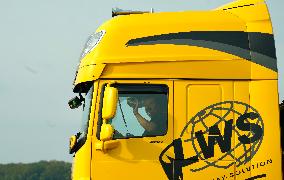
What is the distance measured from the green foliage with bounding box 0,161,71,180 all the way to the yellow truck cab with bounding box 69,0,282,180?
126309 millimetres

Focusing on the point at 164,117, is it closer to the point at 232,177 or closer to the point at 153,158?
the point at 153,158

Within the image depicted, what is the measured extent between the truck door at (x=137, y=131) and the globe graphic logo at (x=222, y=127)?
307 mm

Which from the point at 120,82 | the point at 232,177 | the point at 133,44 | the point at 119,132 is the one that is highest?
the point at 133,44

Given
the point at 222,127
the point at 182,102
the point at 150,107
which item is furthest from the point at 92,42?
the point at 222,127

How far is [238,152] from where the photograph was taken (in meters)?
7.69

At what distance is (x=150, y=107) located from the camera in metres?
7.78

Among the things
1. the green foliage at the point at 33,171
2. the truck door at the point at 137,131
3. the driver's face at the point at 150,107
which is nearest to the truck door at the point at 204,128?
the truck door at the point at 137,131

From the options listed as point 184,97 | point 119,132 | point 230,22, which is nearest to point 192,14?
point 230,22

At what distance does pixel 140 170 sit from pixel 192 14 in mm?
2293

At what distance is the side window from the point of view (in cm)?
769

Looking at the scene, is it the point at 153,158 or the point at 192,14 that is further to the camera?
the point at 192,14

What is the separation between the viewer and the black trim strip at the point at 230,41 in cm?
785

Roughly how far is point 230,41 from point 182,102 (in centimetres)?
105

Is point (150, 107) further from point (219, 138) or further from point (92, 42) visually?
point (92, 42)
